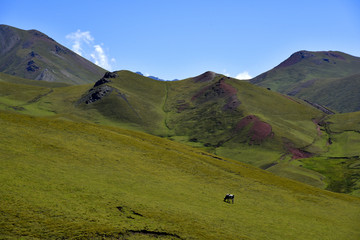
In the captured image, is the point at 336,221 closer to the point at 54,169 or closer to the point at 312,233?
the point at 312,233

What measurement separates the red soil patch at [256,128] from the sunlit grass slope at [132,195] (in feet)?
316

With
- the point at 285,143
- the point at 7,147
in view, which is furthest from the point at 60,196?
the point at 285,143

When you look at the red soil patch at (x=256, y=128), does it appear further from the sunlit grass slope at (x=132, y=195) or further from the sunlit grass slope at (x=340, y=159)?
the sunlit grass slope at (x=132, y=195)

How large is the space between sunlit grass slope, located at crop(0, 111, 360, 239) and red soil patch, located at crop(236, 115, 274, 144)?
9631 cm

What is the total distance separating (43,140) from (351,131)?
191 meters

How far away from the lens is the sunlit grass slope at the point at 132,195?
28688 mm

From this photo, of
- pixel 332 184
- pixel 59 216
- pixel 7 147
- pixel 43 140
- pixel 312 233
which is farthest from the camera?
pixel 332 184

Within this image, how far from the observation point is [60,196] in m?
32.8

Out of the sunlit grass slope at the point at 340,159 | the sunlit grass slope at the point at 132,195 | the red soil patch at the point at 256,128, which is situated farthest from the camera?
the red soil patch at the point at 256,128

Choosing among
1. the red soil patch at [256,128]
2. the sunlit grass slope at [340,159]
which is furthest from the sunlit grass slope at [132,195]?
the red soil patch at [256,128]

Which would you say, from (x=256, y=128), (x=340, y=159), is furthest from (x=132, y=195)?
(x=256, y=128)

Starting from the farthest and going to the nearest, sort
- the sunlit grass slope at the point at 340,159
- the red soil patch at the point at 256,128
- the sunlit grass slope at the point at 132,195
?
the red soil patch at the point at 256,128 < the sunlit grass slope at the point at 340,159 < the sunlit grass slope at the point at 132,195

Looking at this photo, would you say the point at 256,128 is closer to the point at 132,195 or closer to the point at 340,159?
the point at 340,159

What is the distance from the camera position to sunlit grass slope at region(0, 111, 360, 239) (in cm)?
2869
